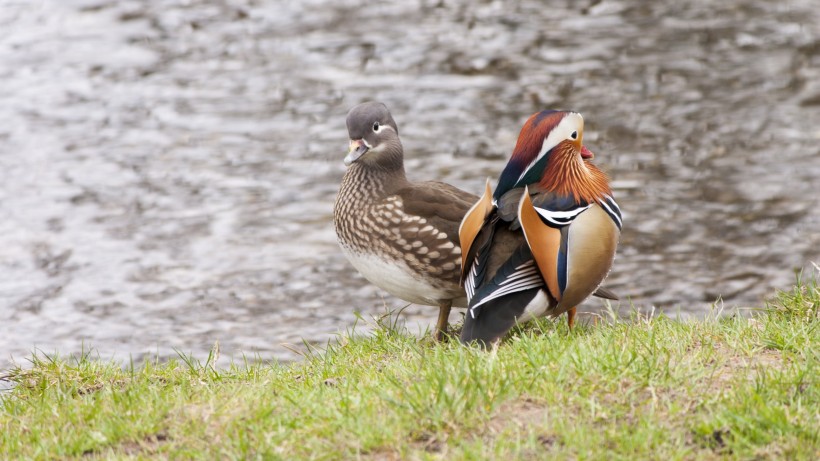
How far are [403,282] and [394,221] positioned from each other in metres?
0.33

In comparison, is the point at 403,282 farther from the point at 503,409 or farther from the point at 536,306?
the point at 503,409

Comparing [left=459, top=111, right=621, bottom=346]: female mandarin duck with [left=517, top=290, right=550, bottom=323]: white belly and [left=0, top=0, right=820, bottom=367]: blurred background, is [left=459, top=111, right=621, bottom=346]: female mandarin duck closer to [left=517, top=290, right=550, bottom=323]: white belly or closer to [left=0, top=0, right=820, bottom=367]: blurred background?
[left=517, top=290, right=550, bottom=323]: white belly

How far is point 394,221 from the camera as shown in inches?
242

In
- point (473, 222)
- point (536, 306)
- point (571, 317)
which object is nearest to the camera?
point (536, 306)

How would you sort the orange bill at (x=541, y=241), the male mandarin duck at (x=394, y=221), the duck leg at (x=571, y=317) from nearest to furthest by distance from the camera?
the orange bill at (x=541, y=241) → the duck leg at (x=571, y=317) → the male mandarin duck at (x=394, y=221)

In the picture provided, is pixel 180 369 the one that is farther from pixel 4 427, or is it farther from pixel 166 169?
pixel 166 169

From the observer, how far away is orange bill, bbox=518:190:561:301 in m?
5.36

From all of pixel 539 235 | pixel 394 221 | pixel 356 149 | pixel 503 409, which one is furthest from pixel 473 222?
pixel 503 409

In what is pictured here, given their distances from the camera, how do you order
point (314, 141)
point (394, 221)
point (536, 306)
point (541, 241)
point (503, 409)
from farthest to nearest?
point (314, 141) < point (394, 221) < point (536, 306) < point (541, 241) < point (503, 409)

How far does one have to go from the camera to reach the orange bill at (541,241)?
5.36 m

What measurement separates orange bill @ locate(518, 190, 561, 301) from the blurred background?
927mm

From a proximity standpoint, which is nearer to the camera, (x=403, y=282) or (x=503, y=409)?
(x=503, y=409)

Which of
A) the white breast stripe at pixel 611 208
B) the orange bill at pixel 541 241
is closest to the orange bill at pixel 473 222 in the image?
the orange bill at pixel 541 241

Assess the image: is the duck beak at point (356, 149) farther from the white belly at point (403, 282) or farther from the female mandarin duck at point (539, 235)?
the female mandarin duck at point (539, 235)
